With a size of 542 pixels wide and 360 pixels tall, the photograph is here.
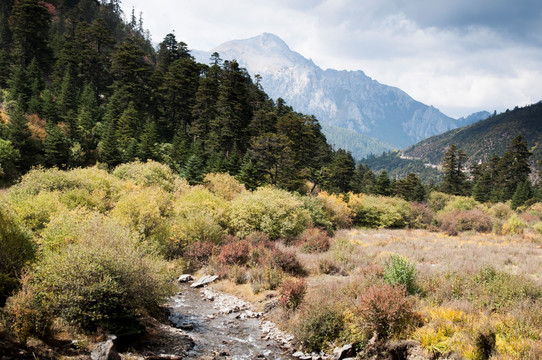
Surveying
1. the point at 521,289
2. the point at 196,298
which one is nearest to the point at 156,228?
the point at 196,298

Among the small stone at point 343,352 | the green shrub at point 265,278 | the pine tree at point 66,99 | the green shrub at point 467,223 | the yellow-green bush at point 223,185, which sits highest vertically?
the pine tree at point 66,99

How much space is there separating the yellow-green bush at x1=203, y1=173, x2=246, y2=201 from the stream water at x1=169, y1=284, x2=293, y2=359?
15353 millimetres

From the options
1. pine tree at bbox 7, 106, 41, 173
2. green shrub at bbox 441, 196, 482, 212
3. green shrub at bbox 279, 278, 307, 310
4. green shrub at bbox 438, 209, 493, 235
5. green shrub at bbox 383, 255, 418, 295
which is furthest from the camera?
green shrub at bbox 441, 196, 482, 212

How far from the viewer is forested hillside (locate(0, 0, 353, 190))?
114 ft

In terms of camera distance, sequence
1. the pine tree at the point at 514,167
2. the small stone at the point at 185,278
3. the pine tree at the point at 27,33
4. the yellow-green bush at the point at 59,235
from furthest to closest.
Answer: the pine tree at the point at 514,167 → the pine tree at the point at 27,33 → the small stone at the point at 185,278 → the yellow-green bush at the point at 59,235

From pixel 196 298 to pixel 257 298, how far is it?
131 inches

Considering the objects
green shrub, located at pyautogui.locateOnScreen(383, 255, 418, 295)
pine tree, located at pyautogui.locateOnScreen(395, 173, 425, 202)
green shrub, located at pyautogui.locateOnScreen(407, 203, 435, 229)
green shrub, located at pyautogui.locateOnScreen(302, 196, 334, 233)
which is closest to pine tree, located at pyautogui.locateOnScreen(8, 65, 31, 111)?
green shrub, located at pyautogui.locateOnScreen(302, 196, 334, 233)

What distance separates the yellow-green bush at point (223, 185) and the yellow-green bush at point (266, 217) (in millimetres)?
5673

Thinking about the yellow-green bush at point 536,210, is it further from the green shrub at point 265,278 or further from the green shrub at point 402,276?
the green shrub at point 265,278

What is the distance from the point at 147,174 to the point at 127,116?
17490 mm

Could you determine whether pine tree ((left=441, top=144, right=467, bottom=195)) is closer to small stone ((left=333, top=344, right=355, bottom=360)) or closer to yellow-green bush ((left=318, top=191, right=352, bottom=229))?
yellow-green bush ((left=318, top=191, right=352, bottom=229))

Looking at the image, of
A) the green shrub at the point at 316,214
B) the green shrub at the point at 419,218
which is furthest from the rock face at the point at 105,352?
the green shrub at the point at 419,218

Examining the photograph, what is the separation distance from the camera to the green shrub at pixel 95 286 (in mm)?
8281

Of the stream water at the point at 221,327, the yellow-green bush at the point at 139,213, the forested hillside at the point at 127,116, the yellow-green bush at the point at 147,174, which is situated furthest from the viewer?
the forested hillside at the point at 127,116
